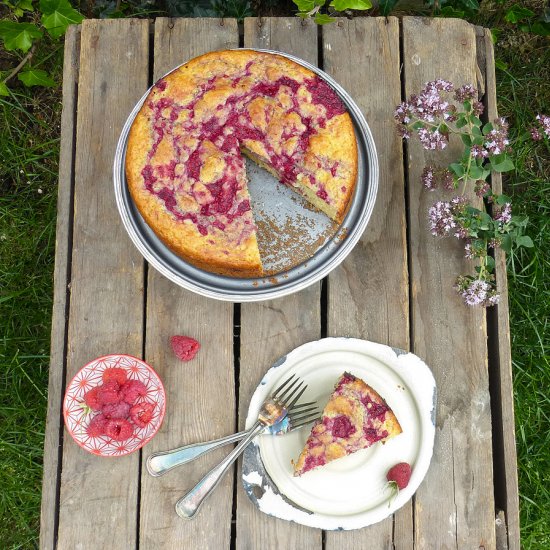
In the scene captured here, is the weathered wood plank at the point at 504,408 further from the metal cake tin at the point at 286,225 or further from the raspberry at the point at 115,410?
the raspberry at the point at 115,410

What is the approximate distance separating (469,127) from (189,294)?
1.33m

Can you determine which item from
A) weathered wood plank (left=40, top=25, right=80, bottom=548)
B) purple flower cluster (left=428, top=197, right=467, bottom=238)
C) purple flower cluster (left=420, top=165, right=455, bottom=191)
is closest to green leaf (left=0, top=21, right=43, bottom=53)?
weathered wood plank (left=40, top=25, right=80, bottom=548)

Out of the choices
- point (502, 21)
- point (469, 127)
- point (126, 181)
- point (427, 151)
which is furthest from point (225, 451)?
point (502, 21)

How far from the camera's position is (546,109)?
11.3ft

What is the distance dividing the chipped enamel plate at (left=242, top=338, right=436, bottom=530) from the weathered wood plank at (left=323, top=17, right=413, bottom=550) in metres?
0.09

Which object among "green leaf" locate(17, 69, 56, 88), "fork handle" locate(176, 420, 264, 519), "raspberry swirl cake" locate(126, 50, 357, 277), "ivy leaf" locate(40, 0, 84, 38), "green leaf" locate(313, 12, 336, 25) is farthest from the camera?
"green leaf" locate(17, 69, 56, 88)

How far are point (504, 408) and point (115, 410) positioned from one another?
153 centimetres

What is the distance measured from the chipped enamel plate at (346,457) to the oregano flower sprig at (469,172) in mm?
431

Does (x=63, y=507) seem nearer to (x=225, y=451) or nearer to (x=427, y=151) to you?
(x=225, y=451)

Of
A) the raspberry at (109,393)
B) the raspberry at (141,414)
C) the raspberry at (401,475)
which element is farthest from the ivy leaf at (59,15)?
the raspberry at (401,475)

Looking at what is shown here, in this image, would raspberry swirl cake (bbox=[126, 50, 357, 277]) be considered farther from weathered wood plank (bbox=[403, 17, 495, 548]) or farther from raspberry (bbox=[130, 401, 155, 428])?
raspberry (bbox=[130, 401, 155, 428])

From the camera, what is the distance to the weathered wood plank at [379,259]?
8.21 feet

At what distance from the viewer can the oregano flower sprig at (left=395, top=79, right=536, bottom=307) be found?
2393 millimetres

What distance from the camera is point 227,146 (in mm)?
2377
